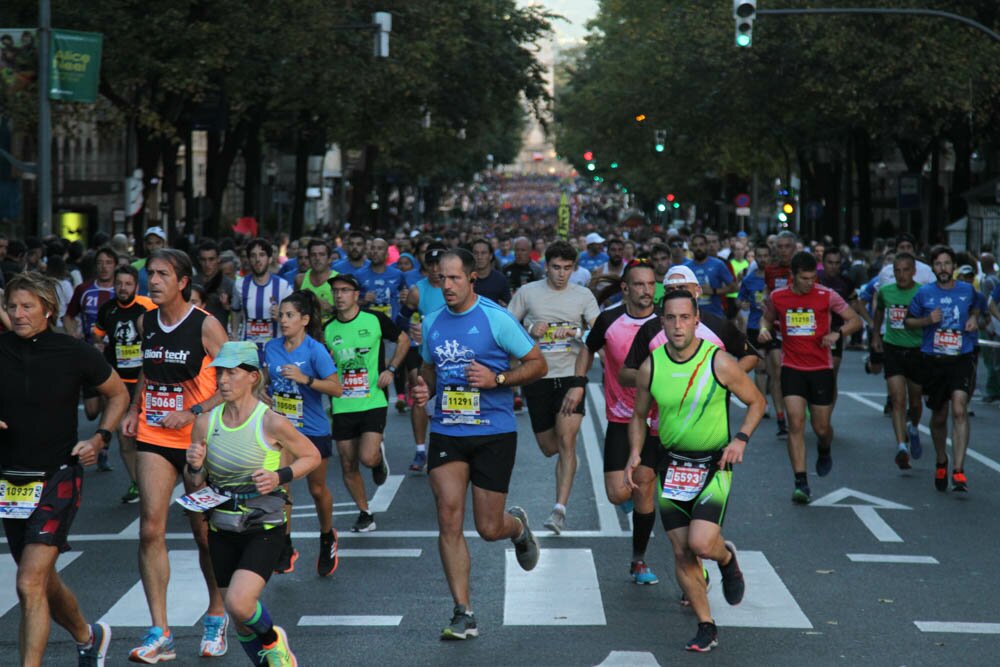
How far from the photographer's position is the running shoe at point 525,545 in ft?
30.5

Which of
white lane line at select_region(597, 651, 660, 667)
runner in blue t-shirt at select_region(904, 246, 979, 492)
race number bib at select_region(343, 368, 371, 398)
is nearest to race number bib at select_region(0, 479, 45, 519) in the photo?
white lane line at select_region(597, 651, 660, 667)

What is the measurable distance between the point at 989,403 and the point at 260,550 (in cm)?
1560

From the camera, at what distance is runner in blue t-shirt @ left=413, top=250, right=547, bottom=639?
870 centimetres

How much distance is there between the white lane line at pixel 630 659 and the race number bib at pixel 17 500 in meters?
2.52

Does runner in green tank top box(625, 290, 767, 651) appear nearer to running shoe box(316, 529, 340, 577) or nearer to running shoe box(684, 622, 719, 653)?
running shoe box(684, 622, 719, 653)

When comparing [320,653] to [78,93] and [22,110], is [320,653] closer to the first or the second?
[78,93]

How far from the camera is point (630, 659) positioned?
7.99 meters

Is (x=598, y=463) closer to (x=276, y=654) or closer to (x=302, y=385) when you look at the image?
(x=302, y=385)

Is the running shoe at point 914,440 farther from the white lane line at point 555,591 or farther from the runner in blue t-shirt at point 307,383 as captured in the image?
the runner in blue t-shirt at point 307,383

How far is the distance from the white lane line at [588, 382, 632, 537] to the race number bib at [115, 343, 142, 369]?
3.51 metres

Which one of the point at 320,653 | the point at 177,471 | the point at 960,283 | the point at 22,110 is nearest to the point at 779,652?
the point at 320,653

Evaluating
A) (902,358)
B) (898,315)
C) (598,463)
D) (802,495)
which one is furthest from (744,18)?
(802,495)

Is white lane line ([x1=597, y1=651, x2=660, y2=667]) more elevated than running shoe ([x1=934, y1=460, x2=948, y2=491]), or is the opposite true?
white lane line ([x1=597, y1=651, x2=660, y2=667])

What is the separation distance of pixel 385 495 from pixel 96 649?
19.3 ft
